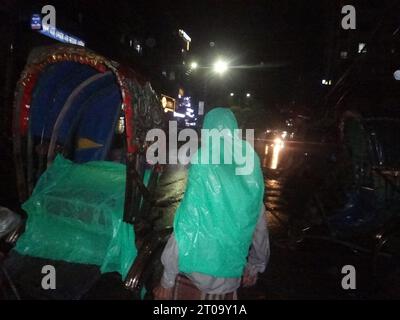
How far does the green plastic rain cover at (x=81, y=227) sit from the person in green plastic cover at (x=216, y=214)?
4.61 ft

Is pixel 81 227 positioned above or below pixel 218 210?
below

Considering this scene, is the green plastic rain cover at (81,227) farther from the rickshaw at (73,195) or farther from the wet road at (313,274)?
the wet road at (313,274)

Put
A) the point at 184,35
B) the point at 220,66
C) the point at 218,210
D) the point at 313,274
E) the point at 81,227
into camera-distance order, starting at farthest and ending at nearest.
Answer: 1. the point at 184,35
2. the point at 220,66
3. the point at 313,274
4. the point at 81,227
5. the point at 218,210

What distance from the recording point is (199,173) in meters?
2.16

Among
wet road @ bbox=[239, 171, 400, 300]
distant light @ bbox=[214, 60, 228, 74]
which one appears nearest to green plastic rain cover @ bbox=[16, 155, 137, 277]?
wet road @ bbox=[239, 171, 400, 300]

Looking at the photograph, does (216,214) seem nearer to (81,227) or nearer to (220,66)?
(81,227)

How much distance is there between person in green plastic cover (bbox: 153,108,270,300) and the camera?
85.2 inches

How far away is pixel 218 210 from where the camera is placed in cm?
216

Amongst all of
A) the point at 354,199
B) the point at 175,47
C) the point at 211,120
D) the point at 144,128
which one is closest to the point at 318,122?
the point at 354,199

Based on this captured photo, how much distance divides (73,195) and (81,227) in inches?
16.2

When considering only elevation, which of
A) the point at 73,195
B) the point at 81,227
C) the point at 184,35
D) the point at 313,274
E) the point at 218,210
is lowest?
the point at 313,274

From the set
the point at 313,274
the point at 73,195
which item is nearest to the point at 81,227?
the point at 73,195
